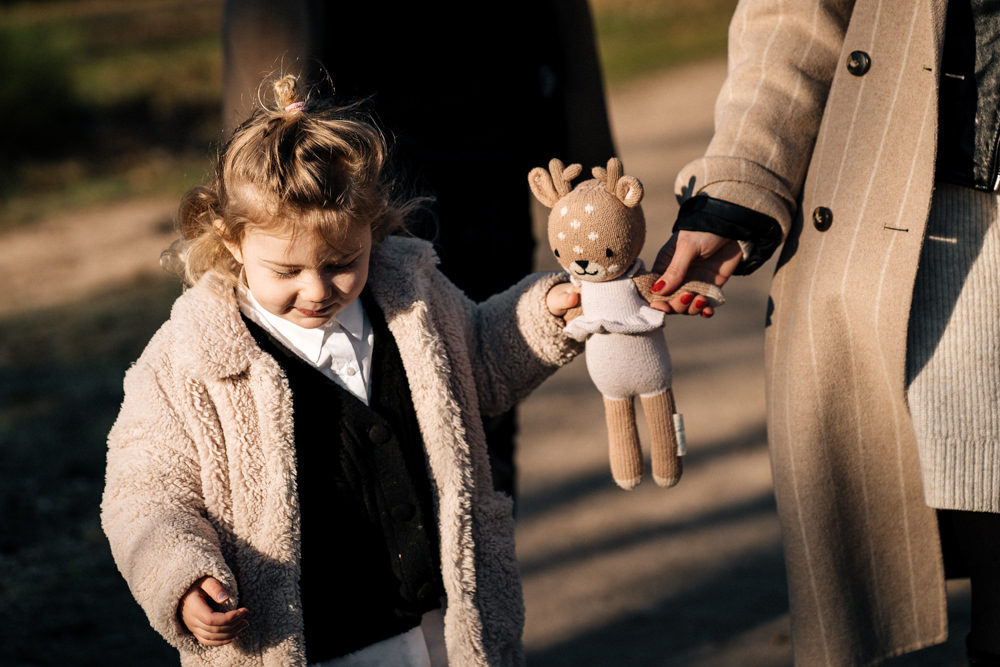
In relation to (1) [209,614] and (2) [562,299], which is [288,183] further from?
(1) [209,614]

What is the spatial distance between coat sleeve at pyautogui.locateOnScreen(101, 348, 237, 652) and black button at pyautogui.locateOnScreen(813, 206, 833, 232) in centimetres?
112

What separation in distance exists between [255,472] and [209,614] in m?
0.24

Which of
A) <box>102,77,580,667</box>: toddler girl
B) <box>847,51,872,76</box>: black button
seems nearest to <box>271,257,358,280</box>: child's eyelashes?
<box>102,77,580,667</box>: toddler girl

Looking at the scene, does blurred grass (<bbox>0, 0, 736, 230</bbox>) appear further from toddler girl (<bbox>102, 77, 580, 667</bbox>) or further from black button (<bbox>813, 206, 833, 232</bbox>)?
black button (<bbox>813, 206, 833, 232</bbox>)

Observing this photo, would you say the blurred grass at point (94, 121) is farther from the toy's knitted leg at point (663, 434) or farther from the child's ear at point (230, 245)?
the toy's knitted leg at point (663, 434)

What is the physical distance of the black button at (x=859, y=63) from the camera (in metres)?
1.76

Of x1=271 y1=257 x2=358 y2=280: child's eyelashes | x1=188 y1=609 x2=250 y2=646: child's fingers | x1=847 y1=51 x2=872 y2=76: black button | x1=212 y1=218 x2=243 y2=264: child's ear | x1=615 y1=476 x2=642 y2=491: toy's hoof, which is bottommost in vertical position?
x1=188 y1=609 x2=250 y2=646: child's fingers

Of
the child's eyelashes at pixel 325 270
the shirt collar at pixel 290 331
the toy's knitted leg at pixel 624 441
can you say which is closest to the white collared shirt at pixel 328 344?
the shirt collar at pixel 290 331

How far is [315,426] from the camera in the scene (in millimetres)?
1776

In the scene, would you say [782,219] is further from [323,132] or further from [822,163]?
[323,132]

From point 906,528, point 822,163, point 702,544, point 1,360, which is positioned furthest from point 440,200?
point 1,360

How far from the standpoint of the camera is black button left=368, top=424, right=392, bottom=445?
69.6 inches

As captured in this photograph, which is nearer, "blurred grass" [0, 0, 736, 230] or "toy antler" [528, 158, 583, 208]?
"toy antler" [528, 158, 583, 208]

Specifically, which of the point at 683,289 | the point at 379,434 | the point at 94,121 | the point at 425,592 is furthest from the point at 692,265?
the point at 94,121
